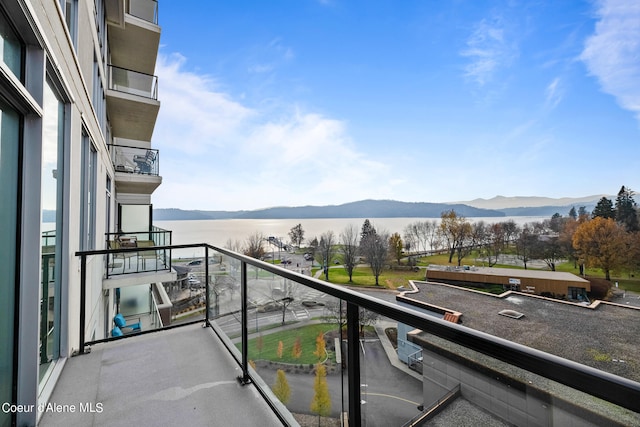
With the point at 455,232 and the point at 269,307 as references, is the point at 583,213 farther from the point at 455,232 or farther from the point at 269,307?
the point at 269,307

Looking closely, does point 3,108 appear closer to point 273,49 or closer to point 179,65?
point 179,65

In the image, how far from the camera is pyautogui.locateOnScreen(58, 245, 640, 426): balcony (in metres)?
0.59

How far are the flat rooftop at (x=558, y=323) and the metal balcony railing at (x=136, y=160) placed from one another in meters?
12.1

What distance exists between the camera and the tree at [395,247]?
3719cm

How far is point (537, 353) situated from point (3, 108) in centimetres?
206

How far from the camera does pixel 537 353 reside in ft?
1.76

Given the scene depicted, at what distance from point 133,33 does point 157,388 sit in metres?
8.66

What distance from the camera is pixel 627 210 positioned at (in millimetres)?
33000

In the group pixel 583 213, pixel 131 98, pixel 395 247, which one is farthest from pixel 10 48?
pixel 583 213

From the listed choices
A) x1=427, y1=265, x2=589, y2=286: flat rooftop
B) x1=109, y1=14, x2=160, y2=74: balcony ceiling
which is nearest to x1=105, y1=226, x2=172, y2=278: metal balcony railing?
x1=109, y1=14, x2=160, y2=74: balcony ceiling

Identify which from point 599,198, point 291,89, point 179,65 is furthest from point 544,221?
point 179,65

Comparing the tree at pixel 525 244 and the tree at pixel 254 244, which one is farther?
the tree at pixel 525 244

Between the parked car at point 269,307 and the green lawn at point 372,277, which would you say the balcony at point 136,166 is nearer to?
the parked car at point 269,307

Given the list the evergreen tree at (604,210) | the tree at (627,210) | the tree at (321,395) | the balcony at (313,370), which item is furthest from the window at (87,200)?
the evergreen tree at (604,210)
